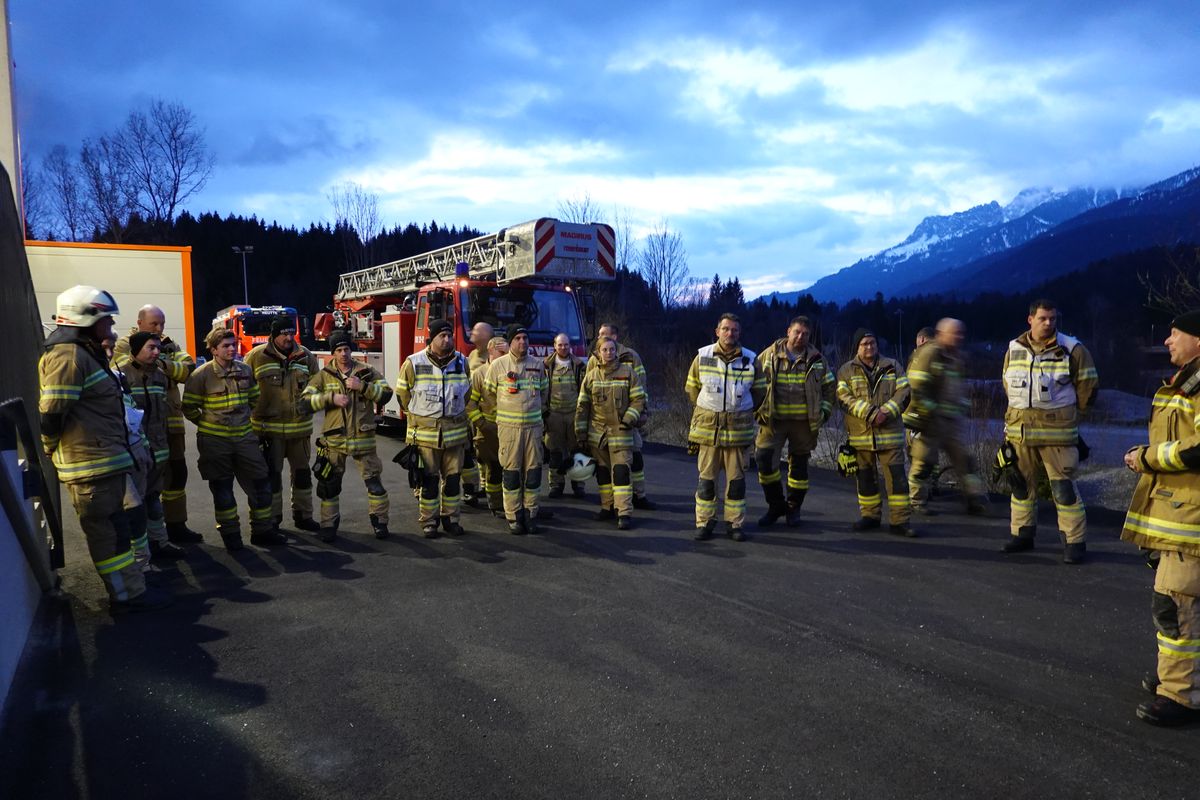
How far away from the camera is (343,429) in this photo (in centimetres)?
711

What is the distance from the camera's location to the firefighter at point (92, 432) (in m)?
4.89

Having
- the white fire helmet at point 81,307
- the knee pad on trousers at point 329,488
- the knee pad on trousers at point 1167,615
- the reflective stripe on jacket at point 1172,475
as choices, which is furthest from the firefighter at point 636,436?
the knee pad on trousers at point 1167,615

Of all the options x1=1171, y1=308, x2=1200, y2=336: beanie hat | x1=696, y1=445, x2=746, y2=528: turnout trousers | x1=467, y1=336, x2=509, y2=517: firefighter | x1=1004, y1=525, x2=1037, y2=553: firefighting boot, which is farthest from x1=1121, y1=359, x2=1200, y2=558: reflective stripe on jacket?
x1=467, y1=336, x2=509, y2=517: firefighter

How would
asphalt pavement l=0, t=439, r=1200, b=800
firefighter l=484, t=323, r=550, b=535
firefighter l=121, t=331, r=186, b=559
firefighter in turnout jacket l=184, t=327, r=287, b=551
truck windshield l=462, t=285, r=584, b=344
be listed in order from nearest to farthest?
asphalt pavement l=0, t=439, r=1200, b=800 < firefighter l=121, t=331, r=186, b=559 < firefighter in turnout jacket l=184, t=327, r=287, b=551 < firefighter l=484, t=323, r=550, b=535 < truck windshield l=462, t=285, r=584, b=344

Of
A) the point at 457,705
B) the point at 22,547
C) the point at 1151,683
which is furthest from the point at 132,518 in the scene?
the point at 1151,683

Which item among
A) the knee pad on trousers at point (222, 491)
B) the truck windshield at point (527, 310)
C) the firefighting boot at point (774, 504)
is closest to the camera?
the knee pad on trousers at point (222, 491)

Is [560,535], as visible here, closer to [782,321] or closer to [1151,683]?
[1151,683]

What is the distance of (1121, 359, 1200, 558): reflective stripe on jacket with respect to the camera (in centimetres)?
353

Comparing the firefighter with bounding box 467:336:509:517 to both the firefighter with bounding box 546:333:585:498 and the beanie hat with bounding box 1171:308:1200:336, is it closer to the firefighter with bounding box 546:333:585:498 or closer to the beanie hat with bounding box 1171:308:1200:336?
the firefighter with bounding box 546:333:585:498

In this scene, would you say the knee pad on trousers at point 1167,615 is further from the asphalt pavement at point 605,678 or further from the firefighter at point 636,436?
the firefighter at point 636,436

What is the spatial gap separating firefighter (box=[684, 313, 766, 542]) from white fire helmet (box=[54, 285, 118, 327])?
4.72 meters

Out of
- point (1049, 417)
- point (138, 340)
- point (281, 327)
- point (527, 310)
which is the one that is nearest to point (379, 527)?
point (281, 327)

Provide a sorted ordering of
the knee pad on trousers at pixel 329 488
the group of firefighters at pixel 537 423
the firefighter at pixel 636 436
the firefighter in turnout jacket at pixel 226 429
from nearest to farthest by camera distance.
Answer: the group of firefighters at pixel 537 423
the firefighter in turnout jacket at pixel 226 429
the knee pad on trousers at pixel 329 488
the firefighter at pixel 636 436

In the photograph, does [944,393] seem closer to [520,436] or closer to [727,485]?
[727,485]
